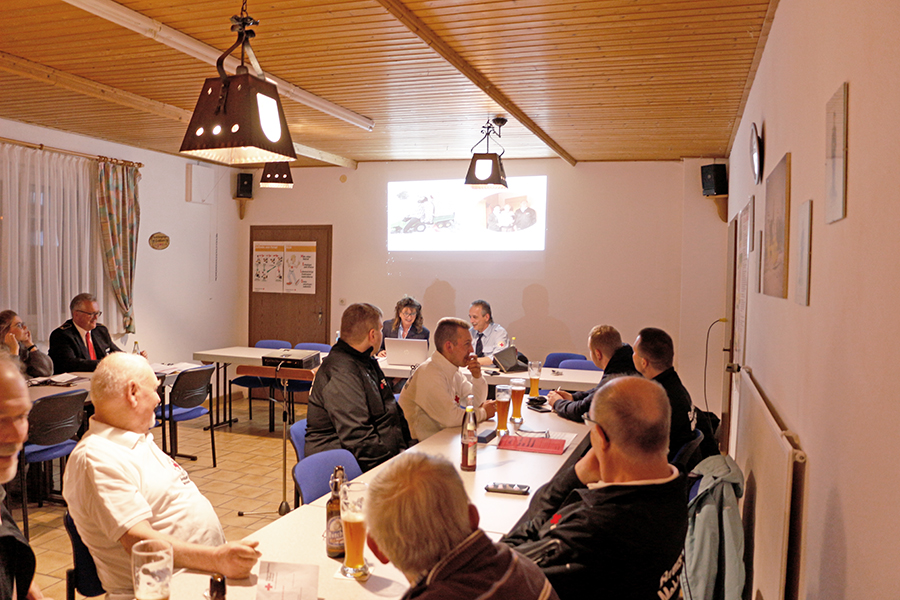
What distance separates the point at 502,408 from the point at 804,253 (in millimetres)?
1862

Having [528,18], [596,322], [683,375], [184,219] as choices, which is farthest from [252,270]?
[528,18]

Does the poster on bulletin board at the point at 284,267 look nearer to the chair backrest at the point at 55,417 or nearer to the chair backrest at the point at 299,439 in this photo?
the chair backrest at the point at 55,417

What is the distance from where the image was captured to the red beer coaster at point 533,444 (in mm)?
3301

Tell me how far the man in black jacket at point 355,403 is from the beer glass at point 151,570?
1803mm

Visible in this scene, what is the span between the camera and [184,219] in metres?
8.59

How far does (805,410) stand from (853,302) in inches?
28.2

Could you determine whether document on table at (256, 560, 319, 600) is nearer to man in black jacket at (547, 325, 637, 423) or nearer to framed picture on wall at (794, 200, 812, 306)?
framed picture on wall at (794, 200, 812, 306)


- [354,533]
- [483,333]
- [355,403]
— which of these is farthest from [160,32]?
[483,333]

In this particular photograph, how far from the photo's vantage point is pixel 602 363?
14.2ft

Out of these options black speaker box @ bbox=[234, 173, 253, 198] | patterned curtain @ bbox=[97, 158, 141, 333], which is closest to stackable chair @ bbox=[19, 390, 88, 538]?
patterned curtain @ bbox=[97, 158, 141, 333]

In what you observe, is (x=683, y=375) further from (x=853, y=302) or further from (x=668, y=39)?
(x=853, y=302)

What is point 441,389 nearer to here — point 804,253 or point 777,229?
point 777,229

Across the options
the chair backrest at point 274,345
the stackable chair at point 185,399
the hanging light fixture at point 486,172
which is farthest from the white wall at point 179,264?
the hanging light fixture at point 486,172

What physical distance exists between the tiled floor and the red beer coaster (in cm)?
208
